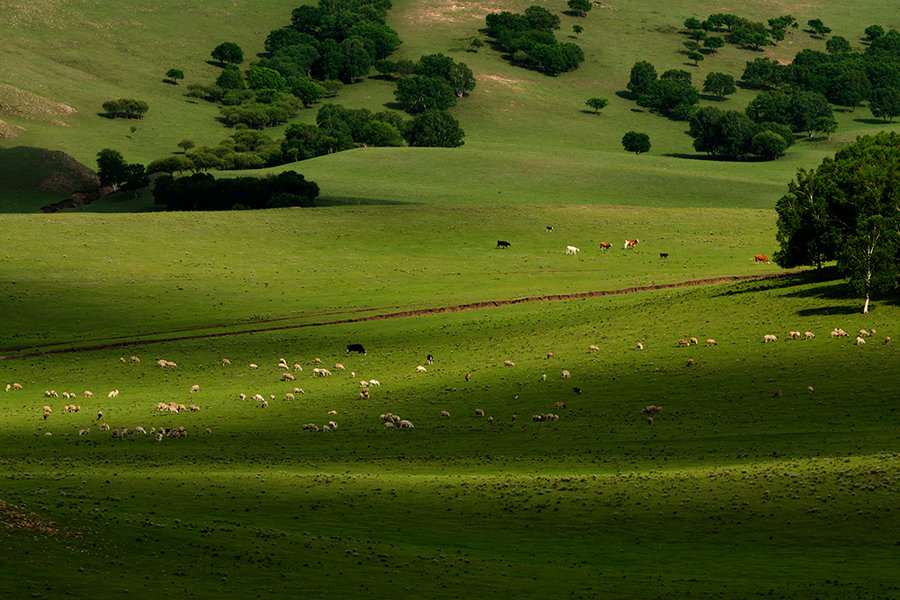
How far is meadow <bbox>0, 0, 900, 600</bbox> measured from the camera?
29875 mm

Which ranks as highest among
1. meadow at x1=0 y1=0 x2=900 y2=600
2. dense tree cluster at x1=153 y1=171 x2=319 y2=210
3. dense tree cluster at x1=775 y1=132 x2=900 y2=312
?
dense tree cluster at x1=775 y1=132 x2=900 y2=312

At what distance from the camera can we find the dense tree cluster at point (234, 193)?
5295 inches

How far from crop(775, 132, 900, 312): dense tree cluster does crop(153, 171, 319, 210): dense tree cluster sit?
234ft

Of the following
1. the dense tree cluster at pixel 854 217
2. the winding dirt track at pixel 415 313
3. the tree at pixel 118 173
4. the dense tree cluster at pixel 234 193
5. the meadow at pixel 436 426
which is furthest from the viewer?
the tree at pixel 118 173

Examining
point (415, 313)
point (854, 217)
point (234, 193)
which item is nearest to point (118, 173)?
point (234, 193)

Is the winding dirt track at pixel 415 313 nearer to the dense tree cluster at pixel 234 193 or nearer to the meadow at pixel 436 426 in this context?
the meadow at pixel 436 426

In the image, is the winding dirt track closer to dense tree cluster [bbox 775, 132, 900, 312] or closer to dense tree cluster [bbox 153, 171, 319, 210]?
dense tree cluster [bbox 775, 132, 900, 312]

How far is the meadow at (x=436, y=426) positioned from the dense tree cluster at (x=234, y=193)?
24364mm

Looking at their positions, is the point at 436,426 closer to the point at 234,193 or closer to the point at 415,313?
the point at 415,313

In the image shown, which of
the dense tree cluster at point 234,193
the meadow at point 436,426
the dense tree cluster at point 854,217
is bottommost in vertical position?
the meadow at point 436,426

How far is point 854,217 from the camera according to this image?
68.9 m

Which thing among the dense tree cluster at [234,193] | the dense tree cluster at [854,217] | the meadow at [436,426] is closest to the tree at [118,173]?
the dense tree cluster at [234,193]

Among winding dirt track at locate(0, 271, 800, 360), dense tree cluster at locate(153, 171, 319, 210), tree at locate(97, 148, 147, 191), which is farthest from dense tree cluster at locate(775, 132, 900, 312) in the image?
tree at locate(97, 148, 147, 191)

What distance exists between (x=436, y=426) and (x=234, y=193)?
92610 millimetres
